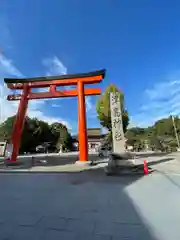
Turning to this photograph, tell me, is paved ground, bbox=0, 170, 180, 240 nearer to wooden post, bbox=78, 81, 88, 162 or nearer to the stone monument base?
the stone monument base

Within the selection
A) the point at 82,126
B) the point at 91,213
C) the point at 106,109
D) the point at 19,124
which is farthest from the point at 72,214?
the point at 106,109

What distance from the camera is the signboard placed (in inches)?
495

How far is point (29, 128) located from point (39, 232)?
43296mm

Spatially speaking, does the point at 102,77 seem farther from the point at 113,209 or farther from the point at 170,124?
the point at 170,124

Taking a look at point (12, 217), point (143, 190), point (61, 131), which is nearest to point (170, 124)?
point (61, 131)

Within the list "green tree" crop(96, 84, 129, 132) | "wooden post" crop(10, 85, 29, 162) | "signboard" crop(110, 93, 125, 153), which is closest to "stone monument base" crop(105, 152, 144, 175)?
"signboard" crop(110, 93, 125, 153)

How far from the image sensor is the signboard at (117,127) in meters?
12.6

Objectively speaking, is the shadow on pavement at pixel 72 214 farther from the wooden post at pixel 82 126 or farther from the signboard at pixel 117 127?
the wooden post at pixel 82 126

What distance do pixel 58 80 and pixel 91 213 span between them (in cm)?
1427

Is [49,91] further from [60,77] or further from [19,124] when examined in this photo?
[19,124]

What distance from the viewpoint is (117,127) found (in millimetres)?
13000

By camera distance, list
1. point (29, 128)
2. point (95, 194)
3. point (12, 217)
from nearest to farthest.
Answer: point (12, 217) → point (95, 194) → point (29, 128)

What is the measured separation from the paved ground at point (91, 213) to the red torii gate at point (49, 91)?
10.2 meters

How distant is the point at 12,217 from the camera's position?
14.4ft
